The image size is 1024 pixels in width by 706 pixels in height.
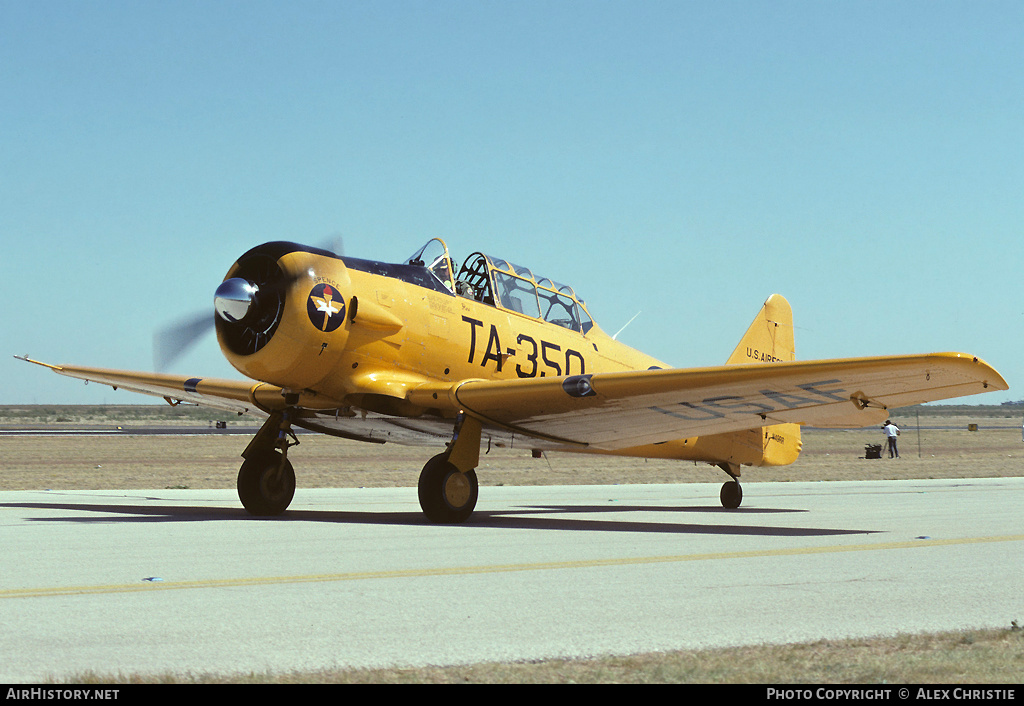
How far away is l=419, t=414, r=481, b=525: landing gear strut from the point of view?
1178cm

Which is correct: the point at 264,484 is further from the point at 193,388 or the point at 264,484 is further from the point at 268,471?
the point at 193,388

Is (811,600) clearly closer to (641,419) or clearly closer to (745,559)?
(745,559)

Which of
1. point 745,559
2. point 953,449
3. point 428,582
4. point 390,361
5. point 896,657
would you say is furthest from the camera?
point 953,449

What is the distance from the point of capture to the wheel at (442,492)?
11.8m

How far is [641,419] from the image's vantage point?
12.8m

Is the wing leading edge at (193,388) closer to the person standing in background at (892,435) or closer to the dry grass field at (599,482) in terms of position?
the dry grass field at (599,482)

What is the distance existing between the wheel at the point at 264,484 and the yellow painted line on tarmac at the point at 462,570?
589 cm

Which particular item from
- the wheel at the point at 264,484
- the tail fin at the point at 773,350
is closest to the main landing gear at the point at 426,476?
the wheel at the point at 264,484

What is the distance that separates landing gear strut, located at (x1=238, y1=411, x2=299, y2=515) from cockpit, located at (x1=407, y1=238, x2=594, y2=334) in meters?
2.75

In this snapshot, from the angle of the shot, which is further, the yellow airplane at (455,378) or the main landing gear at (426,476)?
the main landing gear at (426,476)
